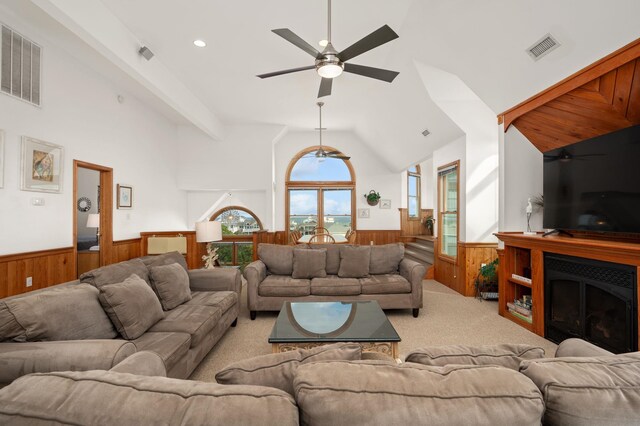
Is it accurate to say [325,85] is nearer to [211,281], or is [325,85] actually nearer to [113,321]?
[211,281]

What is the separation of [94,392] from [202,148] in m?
7.04

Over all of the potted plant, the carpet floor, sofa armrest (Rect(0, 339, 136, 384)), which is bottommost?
the carpet floor

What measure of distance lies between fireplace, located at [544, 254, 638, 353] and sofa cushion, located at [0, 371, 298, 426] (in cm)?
301

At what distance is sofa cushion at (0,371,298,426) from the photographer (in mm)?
669

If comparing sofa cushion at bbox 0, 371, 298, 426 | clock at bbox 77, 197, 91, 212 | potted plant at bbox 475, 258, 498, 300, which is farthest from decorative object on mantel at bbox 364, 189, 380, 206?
sofa cushion at bbox 0, 371, 298, 426

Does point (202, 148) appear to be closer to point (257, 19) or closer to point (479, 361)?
point (257, 19)

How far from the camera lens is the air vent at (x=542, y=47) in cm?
265

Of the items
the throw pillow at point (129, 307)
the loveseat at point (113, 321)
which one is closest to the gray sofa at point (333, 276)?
the loveseat at point (113, 321)

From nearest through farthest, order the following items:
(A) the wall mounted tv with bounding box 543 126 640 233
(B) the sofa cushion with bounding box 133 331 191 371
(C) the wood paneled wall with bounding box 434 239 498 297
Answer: (B) the sofa cushion with bounding box 133 331 191 371 < (A) the wall mounted tv with bounding box 543 126 640 233 < (C) the wood paneled wall with bounding box 434 239 498 297

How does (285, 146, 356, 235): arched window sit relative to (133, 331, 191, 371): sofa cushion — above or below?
above

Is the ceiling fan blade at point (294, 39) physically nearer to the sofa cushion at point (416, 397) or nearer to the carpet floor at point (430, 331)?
the sofa cushion at point (416, 397)

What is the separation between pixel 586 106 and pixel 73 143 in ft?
19.1

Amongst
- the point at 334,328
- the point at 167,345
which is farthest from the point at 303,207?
the point at 167,345

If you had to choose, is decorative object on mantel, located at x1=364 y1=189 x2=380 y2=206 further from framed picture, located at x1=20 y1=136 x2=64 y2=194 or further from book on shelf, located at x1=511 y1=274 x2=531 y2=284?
framed picture, located at x1=20 y1=136 x2=64 y2=194
